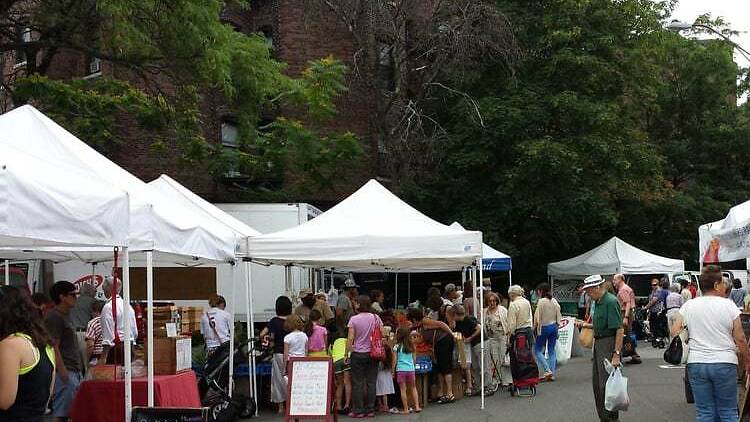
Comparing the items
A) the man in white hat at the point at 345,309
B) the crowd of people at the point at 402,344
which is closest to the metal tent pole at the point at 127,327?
the crowd of people at the point at 402,344

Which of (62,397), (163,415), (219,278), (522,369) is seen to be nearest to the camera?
(163,415)

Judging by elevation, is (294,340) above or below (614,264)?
below

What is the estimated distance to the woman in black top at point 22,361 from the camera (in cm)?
538

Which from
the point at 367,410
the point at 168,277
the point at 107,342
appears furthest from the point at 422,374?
the point at 168,277

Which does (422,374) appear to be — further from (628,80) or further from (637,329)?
(628,80)

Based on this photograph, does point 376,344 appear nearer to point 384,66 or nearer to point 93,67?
point 93,67

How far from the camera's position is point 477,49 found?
1176 inches

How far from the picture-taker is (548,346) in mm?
17641

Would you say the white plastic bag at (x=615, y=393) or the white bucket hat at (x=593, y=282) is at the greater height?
the white bucket hat at (x=593, y=282)

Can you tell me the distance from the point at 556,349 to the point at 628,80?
1419cm

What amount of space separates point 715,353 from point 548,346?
9.54 meters

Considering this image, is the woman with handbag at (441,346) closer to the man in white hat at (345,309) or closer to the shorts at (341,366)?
the shorts at (341,366)

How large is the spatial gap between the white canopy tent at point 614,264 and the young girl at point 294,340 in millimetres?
19291

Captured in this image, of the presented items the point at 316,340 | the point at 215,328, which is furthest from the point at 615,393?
the point at 215,328
